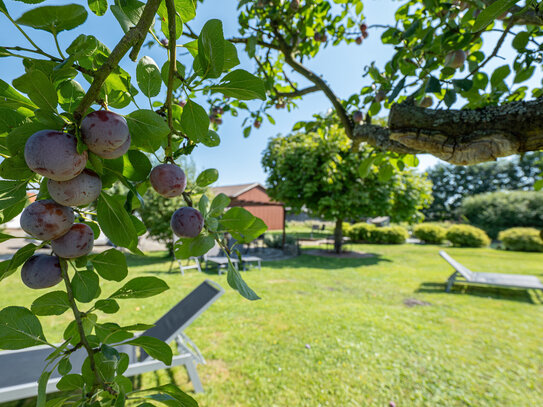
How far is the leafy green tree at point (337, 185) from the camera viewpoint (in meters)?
10.8

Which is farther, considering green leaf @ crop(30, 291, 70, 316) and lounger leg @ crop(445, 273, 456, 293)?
lounger leg @ crop(445, 273, 456, 293)

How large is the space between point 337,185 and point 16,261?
1076 cm

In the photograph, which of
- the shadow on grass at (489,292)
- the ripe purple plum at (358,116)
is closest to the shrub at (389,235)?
Answer: the shadow on grass at (489,292)

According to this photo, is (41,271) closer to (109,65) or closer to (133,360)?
(109,65)

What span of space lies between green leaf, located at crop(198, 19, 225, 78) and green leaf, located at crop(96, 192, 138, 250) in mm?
284

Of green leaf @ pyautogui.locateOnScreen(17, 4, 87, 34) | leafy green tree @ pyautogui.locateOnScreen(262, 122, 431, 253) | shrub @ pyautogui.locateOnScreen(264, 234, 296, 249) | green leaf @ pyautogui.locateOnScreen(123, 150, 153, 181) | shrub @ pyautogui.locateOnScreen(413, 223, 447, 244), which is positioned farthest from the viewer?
shrub @ pyautogui.locateOnScreen(413, 223, 447, 244)

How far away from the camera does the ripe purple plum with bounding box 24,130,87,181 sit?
0.35 meters

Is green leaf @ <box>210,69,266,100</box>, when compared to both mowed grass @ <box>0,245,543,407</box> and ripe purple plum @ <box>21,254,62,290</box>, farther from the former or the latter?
mowed grass @ <box>0,245,543,407</box>

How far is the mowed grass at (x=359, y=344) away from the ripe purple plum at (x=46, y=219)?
10.2ft

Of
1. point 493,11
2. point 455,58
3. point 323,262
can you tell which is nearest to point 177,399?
point 493,11

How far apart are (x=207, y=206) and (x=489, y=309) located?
690 cm

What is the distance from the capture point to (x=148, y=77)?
58 cm

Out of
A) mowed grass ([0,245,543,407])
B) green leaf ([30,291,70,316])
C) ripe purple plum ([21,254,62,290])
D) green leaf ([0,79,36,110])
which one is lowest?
mowed grass ([0,245,543,407])

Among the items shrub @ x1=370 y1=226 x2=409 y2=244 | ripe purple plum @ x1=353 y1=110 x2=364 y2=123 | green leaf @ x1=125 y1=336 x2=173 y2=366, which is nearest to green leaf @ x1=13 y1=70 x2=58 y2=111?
green leaf @ x1=125 y1=336 x2=173 y2=366
